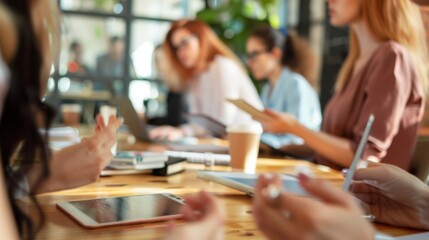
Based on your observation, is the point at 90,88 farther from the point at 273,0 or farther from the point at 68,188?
the point at 68,188

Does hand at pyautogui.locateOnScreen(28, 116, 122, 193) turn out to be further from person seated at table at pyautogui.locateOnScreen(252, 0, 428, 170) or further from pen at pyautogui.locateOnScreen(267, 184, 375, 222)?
person seated at table at pyautogui.locateOnScreen(252, 0, 428, 170)

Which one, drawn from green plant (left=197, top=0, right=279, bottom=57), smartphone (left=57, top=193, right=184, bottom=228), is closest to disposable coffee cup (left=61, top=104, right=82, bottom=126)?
green plant (left=197, top=0, right=279, bottom=57)

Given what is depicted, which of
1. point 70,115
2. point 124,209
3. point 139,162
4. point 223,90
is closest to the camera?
point 124,209

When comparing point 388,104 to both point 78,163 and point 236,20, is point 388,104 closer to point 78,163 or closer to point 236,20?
point 78,163

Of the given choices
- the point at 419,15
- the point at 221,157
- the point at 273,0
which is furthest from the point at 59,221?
the point at 273,0

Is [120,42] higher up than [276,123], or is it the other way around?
[120,42]

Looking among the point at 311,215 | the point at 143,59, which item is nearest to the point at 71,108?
the point at 143,59

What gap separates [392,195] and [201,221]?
1.55 ft

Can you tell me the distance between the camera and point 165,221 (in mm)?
838

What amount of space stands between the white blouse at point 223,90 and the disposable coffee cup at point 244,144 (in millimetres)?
1675

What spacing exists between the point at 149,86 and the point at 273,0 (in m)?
1.98

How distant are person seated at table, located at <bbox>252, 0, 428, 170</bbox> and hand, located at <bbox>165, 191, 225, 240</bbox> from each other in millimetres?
1055

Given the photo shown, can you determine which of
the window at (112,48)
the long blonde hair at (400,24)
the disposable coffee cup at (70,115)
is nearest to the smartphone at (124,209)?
the long blonde hair at (400,24)

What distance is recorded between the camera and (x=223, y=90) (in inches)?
128
